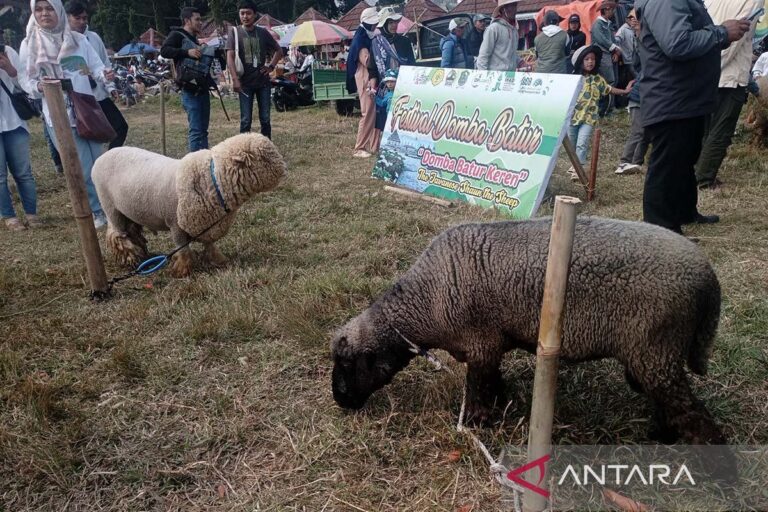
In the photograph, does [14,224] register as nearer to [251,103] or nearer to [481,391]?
[251,103]

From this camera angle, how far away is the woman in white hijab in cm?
559

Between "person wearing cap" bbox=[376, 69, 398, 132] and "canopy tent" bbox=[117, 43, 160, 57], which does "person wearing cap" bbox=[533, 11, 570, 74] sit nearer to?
"person wearing cap" bbox=[376, 69, 398, 132]

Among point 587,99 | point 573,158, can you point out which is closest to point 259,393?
point 573,158

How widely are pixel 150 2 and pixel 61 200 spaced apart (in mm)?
53759

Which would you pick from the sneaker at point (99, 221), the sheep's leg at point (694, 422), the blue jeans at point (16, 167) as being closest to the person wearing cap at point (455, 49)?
the sneaker at point (99, 221)

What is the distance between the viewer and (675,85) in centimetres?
438

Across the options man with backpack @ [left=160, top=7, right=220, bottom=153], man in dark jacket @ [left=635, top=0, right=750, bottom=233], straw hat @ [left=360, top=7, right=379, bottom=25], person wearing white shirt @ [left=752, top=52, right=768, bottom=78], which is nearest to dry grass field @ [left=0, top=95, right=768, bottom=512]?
man in dark jacket @ [left=635, top=0, right=750, bottom=233]

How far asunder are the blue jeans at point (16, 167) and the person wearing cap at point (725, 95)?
7.92m

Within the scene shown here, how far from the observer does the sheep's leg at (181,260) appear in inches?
192

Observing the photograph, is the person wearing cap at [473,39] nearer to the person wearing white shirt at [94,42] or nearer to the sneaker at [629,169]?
the sneaker at [629,169]

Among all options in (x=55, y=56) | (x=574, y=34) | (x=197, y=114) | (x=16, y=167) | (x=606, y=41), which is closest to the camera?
(x=55, y=56)

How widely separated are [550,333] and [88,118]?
18.7 ft

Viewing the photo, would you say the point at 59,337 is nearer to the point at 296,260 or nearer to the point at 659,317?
the point at 296,260

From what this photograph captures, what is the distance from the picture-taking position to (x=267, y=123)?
364 inches
